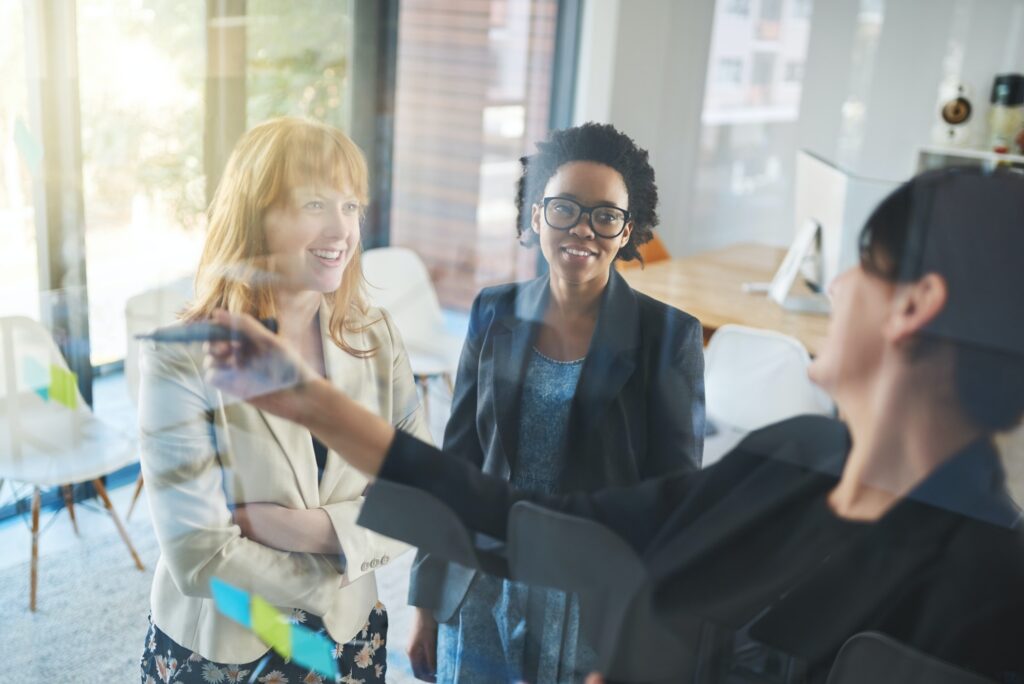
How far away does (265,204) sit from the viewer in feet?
2.16

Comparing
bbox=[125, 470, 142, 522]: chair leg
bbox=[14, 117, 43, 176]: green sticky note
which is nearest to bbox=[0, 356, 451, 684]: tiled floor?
bbox=[125, 470, 142, 522]: chair leg

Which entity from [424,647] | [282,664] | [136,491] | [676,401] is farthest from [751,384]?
[136,491]

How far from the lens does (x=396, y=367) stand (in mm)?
671

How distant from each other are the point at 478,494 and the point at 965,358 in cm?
34

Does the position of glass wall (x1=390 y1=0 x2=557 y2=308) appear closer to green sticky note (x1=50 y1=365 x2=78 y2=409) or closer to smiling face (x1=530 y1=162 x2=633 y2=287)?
smiling face (x1=530 y1=162 x2=633 y2=287)

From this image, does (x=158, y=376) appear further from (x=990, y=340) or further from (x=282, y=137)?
(x=990, y=340)

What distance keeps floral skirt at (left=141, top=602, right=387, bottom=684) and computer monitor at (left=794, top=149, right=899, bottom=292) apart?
0.48 m

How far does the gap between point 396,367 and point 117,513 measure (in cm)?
44

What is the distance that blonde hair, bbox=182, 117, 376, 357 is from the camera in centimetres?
Result: 65

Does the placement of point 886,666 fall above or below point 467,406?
below

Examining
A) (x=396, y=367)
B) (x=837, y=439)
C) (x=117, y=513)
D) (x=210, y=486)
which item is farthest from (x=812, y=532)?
(x=117, y=513)

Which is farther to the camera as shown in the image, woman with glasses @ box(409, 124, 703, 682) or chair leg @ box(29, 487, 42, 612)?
chair leg @ box(29, 487, 42, 612)

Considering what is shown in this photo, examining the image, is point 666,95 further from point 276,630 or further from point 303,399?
point 276,630

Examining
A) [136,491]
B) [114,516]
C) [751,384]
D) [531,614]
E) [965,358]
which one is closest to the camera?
[965,358]
